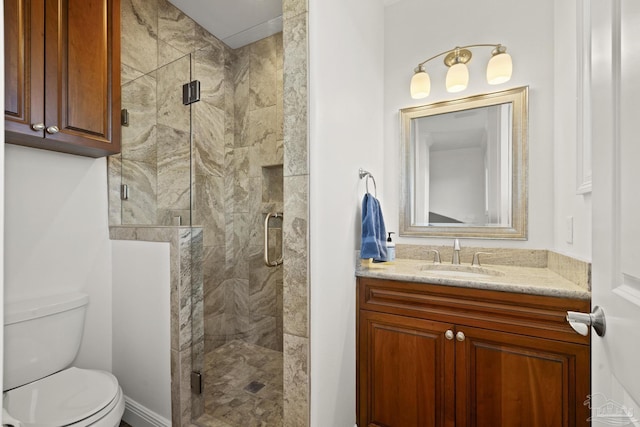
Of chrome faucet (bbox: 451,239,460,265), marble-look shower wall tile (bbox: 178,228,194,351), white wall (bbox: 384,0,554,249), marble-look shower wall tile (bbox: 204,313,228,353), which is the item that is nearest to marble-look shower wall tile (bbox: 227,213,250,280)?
marble-look shower wall tile (bbox: 204,313,228,353)

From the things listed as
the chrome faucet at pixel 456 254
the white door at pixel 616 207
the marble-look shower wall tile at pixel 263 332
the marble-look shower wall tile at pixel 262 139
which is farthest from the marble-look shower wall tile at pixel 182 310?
the white door at pixel 616 207

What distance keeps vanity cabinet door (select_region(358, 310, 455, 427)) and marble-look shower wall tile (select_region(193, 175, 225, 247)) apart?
1030 millimetres

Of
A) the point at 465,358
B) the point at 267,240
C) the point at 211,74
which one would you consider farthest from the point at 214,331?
the point at 211,74

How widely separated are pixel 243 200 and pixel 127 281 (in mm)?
860

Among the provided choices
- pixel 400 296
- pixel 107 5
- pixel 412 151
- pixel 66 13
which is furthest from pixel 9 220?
pixel 412 151

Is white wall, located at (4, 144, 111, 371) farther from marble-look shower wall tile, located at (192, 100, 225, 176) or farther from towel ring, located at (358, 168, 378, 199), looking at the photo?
towel ring, located at (358, 168, 378, 199)

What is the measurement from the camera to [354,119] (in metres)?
1.61

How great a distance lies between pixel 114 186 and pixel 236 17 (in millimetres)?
1570

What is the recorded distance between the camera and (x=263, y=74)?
2.14 m

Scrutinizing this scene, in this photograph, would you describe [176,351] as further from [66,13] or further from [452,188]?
[452,188]

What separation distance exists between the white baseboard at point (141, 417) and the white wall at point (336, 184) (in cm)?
94

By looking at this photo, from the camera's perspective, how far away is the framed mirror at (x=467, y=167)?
171 cm

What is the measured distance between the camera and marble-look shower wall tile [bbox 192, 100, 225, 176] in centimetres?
188

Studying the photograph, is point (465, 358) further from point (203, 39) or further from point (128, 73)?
point (203, 39)
